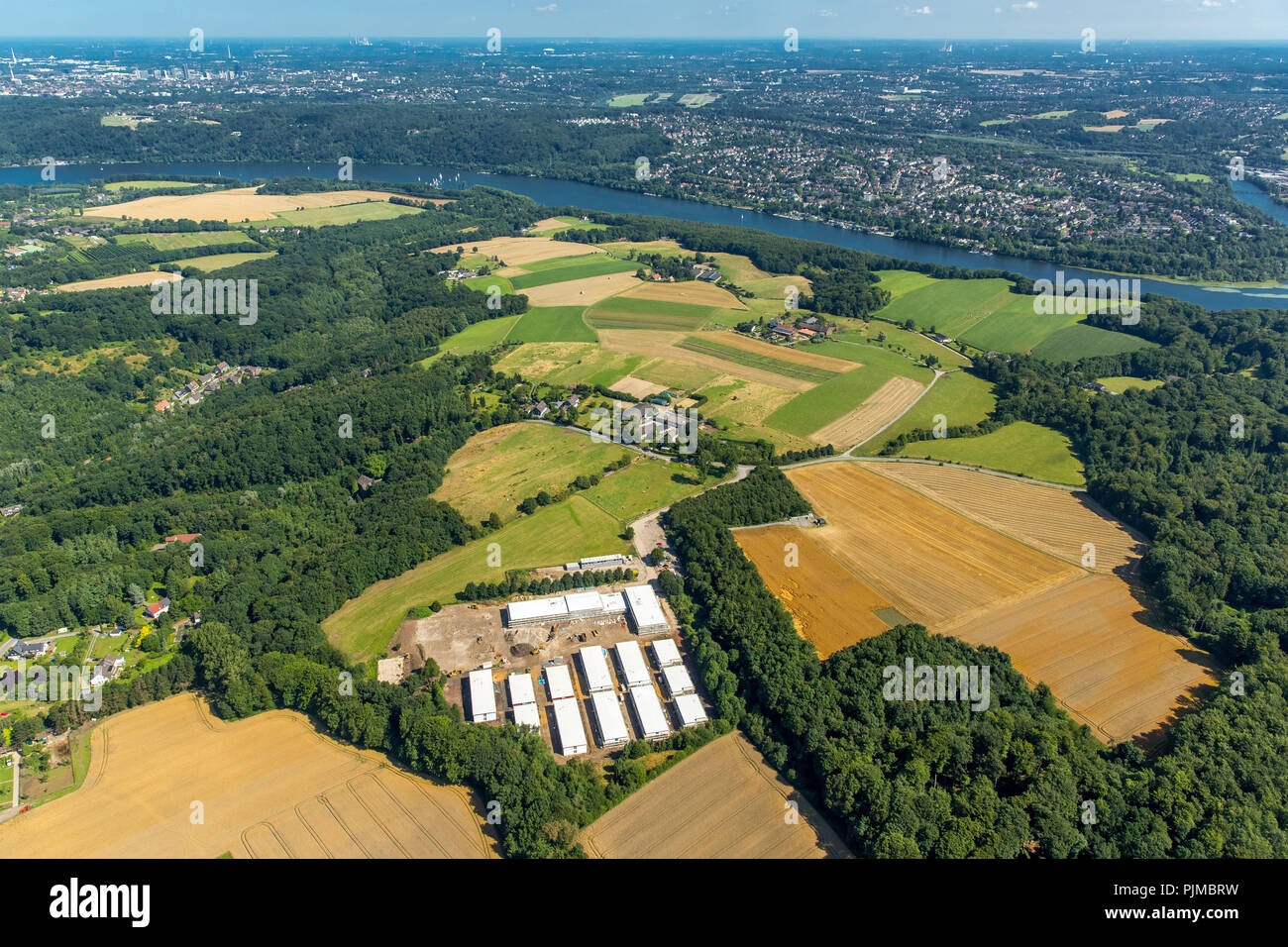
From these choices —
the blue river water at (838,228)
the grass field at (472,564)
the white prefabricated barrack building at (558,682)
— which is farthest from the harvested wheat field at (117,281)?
the white prefabricated barrack building at (558,682)

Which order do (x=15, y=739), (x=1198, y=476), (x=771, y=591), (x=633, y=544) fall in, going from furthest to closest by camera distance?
(x=1198, y=476) < (x=633, y=544) < (x=771, y=591) < (x=15, y=739)

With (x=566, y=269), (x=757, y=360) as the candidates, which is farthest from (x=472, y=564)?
(x=566, y=269)

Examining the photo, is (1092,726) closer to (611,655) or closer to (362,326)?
(611,655)

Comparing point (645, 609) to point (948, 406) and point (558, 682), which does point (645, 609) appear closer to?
point (558, 682)

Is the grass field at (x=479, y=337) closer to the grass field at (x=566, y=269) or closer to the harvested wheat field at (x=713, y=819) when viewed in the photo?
the grass field at (x=566, y=269)

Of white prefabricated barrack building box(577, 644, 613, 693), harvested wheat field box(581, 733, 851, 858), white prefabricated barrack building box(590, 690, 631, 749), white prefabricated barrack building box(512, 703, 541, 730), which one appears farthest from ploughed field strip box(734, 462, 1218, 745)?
white prefabricated barrack building box(512, 703, 541, 730)
